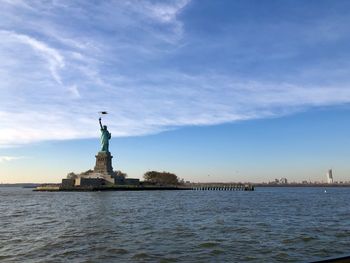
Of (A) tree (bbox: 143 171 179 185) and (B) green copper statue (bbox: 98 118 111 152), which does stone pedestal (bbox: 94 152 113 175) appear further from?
(A) tree (bbox: 143 171 179 185)

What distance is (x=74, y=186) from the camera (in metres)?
127

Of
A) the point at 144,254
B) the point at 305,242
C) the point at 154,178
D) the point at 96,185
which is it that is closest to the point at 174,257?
the point at 144,254

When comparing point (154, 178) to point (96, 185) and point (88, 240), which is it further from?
point (88, 240)

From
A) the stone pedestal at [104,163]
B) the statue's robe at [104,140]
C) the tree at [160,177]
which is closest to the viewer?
the stone pedestal at [104,163]

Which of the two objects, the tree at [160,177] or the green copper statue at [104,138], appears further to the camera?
the tree at [160,177]

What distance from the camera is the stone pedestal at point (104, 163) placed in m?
123

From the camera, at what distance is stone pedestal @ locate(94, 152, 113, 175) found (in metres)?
123

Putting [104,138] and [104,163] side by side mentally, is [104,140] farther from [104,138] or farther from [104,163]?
[104,163]

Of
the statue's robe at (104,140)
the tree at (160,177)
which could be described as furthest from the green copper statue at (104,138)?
the tree at (160,177)

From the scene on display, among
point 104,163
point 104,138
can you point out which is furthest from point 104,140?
point 104,163

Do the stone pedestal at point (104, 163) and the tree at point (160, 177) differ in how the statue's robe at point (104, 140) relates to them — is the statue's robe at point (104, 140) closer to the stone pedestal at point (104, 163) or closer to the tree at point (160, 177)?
the stone pedestal at point (104, 163)

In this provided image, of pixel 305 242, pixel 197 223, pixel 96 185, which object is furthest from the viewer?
pixel 96 185

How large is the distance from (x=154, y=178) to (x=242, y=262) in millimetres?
169576

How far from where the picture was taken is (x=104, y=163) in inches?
4899
